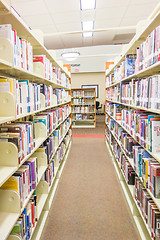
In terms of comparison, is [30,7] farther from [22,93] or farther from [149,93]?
[149,93]

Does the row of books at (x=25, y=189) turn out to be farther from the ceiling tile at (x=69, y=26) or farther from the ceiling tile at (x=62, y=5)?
the ceiling tile at (x=69, y=26)

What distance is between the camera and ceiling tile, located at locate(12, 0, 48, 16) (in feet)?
12.0

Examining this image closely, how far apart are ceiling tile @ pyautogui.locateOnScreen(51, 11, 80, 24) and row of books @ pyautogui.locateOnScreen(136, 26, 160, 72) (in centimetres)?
309

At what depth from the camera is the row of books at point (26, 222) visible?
Answer: 4.32ft

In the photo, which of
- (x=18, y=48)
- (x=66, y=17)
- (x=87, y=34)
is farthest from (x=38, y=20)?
(x=18, y=48)

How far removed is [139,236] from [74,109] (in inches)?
258

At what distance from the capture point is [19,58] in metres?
1.39

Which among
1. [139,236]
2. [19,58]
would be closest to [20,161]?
[19,58]

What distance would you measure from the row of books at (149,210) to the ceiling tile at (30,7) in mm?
4039

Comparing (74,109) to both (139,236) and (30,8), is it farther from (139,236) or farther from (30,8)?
(139,236)

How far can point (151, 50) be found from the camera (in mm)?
1518

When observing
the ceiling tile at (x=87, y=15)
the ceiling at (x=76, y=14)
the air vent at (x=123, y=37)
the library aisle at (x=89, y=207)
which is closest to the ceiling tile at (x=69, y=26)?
the ceiling at (x=76, y=14)

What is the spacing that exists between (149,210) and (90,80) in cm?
1071

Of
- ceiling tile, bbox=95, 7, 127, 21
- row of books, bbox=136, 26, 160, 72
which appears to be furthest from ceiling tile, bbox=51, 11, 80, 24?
row of books, bbox=136, 26, 160, 72
